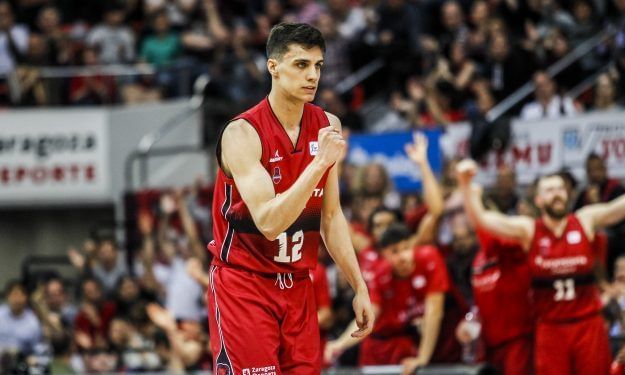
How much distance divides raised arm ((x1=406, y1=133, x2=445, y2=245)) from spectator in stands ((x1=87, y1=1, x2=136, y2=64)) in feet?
31.4

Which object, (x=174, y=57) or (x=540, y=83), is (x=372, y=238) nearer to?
(x=540, y=83)

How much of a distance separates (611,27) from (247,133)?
10138 mm

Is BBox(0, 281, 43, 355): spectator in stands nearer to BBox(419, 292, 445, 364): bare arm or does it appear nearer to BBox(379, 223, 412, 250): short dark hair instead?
BBox(379, 223, 412, 250): short dark hair

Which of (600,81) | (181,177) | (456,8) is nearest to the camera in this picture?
(600,81)

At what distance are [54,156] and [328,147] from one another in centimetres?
1408

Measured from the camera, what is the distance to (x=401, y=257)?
11.5m

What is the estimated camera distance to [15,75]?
20172mm

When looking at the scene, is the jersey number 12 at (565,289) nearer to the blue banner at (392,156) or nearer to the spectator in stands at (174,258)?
the blue banner at (392,156)

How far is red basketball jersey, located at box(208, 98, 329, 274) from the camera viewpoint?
7.35 metres

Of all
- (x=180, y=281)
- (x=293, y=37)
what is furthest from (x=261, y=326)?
(x=180, y=281)

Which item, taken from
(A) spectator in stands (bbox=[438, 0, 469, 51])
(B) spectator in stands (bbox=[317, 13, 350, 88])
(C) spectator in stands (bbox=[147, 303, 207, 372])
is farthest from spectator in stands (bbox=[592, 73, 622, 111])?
(C) spectator in stands (bbox=[147, 303, 207, 372])

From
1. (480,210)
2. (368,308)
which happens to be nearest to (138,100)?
(480,210)

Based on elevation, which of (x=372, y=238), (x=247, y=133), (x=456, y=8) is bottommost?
(x=372, y=238)

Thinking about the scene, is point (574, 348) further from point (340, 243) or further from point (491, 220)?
point (340, 243)
